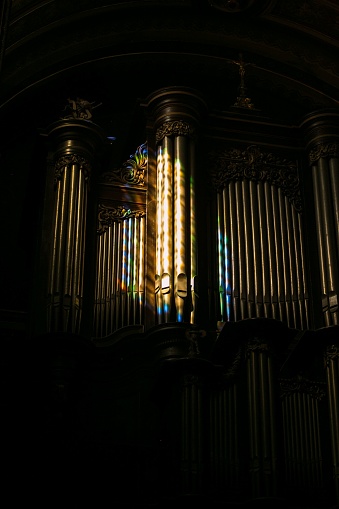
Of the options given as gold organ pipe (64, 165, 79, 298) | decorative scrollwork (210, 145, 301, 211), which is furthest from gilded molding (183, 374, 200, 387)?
decorative scrollwork (210, 145, 301, 211)

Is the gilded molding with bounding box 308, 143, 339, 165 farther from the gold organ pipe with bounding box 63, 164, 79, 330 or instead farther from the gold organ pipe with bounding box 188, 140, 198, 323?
the gold organ pipe with bounding box 63, 164, 79, 330

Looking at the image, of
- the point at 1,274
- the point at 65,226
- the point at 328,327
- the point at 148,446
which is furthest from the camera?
the point at 1,274

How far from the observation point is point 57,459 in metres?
10.6

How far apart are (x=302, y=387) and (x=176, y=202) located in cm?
290

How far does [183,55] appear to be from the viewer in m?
16.3

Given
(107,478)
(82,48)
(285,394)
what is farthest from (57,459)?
(82,48)

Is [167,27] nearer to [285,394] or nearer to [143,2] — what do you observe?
[143,2]

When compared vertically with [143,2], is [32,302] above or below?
below

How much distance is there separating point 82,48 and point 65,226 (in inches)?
156

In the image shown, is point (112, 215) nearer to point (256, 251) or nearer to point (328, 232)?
point (256, 251)

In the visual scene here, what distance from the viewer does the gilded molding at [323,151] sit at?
1419 centimetres

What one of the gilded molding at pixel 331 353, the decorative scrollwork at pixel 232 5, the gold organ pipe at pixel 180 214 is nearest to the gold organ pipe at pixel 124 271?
the gold organ pipe at pixel 180 214

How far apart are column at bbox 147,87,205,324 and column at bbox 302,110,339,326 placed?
1.61 meters

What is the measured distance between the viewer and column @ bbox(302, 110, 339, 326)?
1307cm
